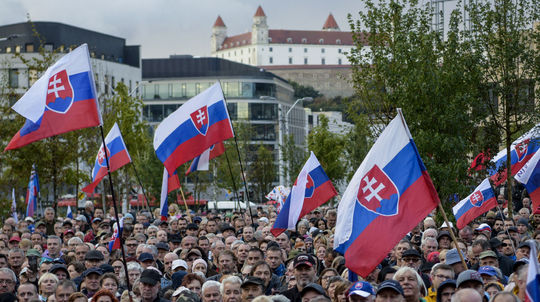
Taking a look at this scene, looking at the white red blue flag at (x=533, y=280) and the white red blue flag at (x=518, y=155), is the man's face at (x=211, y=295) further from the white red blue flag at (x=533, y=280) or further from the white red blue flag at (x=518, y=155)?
the white red blue flag at (x=518, y=155)

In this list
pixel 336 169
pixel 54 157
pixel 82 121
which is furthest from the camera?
pixel 336 169

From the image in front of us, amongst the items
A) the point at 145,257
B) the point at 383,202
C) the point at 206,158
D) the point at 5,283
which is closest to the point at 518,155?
the point at 206,158

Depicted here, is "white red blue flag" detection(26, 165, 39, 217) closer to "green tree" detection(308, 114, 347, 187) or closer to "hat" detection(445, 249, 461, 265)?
"hat" detection(445, 249, 461, 265)

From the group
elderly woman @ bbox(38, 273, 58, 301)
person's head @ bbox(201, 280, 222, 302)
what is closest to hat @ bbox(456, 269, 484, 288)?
person's head @ bbox(201, 280, 222, 302)

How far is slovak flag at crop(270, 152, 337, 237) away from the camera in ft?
58.4

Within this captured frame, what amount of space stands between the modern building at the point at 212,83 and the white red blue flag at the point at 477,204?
95822 millimetres

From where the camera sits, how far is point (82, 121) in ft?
45.5

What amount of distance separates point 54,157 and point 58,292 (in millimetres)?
23780

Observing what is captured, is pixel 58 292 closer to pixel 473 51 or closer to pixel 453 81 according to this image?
pixel 453 81

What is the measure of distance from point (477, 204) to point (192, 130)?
18.3 ft

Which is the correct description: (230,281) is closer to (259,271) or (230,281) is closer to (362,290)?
(259,271)

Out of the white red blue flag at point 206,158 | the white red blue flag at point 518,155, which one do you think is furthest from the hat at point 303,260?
the white red blue flag at point 206,158

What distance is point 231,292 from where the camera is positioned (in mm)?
11039

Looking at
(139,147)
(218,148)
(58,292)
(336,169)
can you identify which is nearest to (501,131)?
(218,148)
